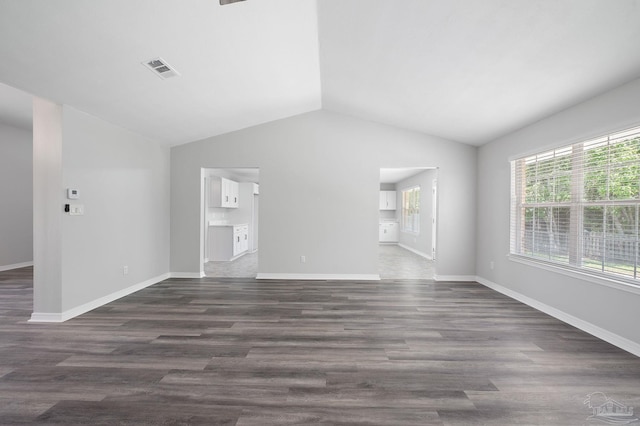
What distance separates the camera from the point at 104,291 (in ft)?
12.6

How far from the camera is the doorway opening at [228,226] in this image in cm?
598

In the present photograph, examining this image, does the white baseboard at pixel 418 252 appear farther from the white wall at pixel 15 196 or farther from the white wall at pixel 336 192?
the white wall at pixel 15 196

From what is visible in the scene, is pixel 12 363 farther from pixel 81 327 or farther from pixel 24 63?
pixel 24 63

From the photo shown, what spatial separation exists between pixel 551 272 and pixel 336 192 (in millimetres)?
3321

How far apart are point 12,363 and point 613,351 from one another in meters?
5.17

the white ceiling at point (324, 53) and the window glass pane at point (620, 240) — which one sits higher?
the white ceiling at point (324, 53)

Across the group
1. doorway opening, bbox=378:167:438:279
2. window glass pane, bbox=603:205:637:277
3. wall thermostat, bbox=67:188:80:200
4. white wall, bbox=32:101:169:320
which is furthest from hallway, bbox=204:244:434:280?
window glass pane, bbox=603:205:637:277

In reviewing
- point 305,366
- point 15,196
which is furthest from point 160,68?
point 15,196

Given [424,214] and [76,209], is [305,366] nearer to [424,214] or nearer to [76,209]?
[76,209]

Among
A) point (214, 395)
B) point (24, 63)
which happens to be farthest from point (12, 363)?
point (24, 63)

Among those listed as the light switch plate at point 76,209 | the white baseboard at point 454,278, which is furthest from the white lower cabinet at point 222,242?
the white baseboard at point 454,278

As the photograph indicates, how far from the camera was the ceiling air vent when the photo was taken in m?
2.86

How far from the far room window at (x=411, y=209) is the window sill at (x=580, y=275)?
16.1 ft

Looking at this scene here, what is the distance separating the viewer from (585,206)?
3.16 meters
